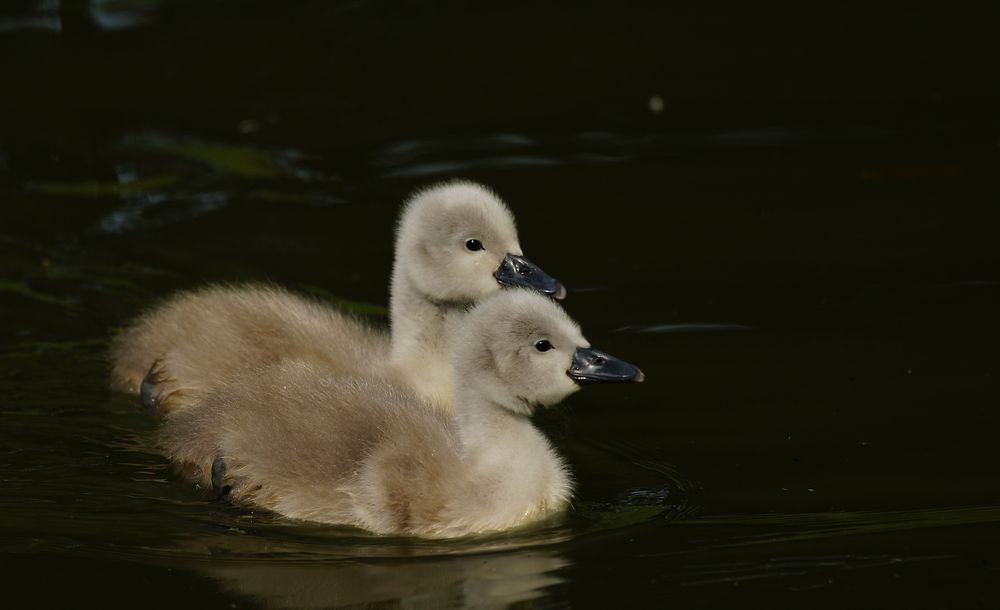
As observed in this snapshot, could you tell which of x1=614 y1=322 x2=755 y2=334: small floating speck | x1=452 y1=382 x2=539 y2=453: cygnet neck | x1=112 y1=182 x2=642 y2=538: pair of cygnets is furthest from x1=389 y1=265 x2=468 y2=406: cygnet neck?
x1=614 y1=322 x2=755 y2=334: small floating speck

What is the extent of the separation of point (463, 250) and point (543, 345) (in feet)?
3.52

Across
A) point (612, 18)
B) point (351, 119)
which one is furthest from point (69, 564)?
point (612, 18)

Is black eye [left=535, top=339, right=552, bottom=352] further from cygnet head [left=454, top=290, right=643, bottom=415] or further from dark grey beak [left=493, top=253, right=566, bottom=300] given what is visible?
dark grey beak [left=493, top=253, right=566, bottom=300]

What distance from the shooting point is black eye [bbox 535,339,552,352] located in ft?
19.8

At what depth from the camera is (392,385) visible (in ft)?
21.9

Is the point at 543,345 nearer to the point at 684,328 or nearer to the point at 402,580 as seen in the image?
the point at 402,580

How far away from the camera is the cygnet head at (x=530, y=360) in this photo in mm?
6008

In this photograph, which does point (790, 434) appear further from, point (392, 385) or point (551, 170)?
point (551, 170)

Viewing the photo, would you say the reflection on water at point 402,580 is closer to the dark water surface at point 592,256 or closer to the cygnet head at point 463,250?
the dark water surface at point 592,256

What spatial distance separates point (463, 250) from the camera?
7.00 m

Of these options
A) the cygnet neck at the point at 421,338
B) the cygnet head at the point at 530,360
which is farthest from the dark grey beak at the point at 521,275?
the cygnet head at the point at 530,360

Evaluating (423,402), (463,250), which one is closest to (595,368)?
(423,402)

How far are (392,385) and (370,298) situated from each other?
73.3 inches

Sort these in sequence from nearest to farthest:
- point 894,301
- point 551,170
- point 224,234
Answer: point 894,301, point 224,234, point 551,170
